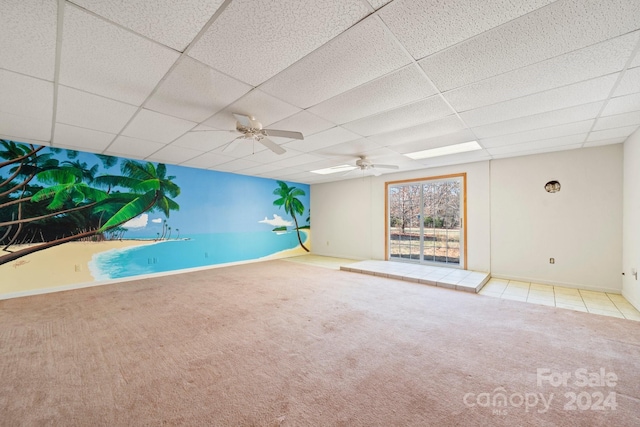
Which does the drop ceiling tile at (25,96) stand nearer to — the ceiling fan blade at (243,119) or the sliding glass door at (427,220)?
the ceiling fan blade at (243,119)

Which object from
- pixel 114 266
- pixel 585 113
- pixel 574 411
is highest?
pixel 585 113

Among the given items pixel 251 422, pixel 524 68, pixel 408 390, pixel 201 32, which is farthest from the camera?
pixel 524 68

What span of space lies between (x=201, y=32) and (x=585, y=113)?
418 cm

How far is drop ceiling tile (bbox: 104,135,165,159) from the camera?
4129mm

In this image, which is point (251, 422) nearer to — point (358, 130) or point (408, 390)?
point (408, 390)

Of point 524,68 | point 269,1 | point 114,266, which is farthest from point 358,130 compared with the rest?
point 114,266

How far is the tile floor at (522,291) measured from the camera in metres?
3.61

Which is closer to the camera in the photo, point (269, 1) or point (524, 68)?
point (269, 1)

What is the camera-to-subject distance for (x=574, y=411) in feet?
5.67

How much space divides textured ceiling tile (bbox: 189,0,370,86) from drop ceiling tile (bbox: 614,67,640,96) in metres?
2.46

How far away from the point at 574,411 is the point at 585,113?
3.19 m

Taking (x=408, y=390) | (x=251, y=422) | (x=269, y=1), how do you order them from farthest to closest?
(x=408, y=390)
(x=251, y=422)
(x=269, y=1)

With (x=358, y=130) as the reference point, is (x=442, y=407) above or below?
below

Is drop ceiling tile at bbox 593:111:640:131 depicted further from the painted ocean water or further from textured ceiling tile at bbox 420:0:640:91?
the painted ocean water
